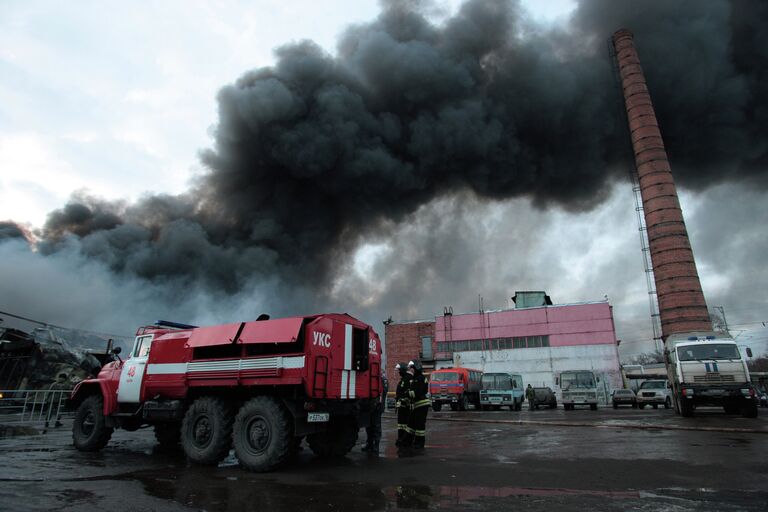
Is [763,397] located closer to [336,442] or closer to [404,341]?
[404,341]

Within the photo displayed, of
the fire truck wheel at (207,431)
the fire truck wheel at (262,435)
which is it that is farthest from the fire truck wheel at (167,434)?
the fire truck wheel at (262,435)

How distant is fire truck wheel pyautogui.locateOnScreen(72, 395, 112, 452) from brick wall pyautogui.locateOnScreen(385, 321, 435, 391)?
110ft

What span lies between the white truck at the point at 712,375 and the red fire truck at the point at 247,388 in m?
9.30

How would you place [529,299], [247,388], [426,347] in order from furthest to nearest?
1. [426,347]
2. [529,299]
3. [247,388]

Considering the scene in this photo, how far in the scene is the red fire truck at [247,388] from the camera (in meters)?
5.71

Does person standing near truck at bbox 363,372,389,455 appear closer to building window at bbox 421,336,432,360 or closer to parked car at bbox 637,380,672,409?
parked car at bbox 637,380,672,409

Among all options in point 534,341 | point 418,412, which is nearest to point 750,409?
point 418,412

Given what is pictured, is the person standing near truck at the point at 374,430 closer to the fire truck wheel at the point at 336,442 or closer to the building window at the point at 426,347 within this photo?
the fire truck wheel at the point at 336,442

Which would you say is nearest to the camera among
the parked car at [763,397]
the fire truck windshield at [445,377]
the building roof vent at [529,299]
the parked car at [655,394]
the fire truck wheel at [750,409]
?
the fire truck wheel at [750,409]

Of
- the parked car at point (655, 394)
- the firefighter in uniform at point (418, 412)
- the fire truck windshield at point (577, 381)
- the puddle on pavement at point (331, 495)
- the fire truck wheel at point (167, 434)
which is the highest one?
the fire truck windshield at point (577, 381)

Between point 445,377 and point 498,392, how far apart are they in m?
2.41

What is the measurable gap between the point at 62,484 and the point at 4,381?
18.1 meters

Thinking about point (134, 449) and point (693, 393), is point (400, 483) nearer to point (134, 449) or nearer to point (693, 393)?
point (134, 449)

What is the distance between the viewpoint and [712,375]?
11.6 meters
